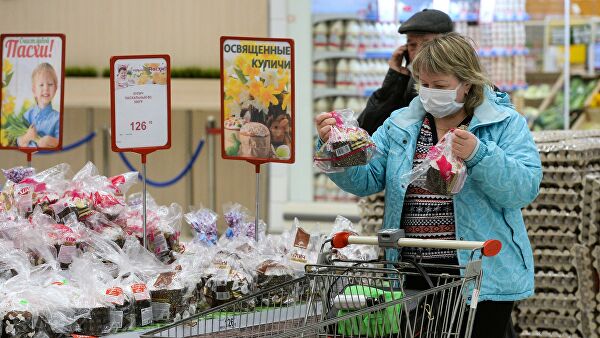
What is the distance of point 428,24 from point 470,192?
123 cm

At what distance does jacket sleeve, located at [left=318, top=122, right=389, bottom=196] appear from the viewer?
3.37 metres

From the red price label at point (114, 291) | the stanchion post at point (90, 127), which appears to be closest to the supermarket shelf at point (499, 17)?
the stanchion post at point (90, 127)

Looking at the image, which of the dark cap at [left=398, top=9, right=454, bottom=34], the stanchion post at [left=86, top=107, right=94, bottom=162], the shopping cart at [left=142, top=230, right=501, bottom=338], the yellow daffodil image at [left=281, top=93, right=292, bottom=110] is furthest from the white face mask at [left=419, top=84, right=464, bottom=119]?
the stanchion post at [left=86, top=107, right=94, bottom=162]

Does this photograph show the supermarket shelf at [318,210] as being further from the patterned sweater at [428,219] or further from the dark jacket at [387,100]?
the patterned sweater at [428,219]

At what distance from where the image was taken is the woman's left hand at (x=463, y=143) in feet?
9.90

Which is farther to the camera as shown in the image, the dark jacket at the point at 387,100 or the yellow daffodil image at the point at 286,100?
the dark jacket at the point at 387,100

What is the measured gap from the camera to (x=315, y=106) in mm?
8828

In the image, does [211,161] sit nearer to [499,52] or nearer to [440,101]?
[499,52]

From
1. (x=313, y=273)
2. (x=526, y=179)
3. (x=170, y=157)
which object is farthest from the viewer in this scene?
(x=170, y=157)

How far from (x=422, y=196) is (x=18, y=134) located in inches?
68.9

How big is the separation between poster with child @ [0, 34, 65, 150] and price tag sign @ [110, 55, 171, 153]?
62 cm

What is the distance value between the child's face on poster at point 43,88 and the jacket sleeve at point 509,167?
1813 millimetres

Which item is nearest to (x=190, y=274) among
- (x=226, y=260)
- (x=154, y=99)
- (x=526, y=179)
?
(x=226, y=260)

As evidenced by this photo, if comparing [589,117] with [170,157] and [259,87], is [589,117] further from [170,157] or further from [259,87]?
[259,87]
